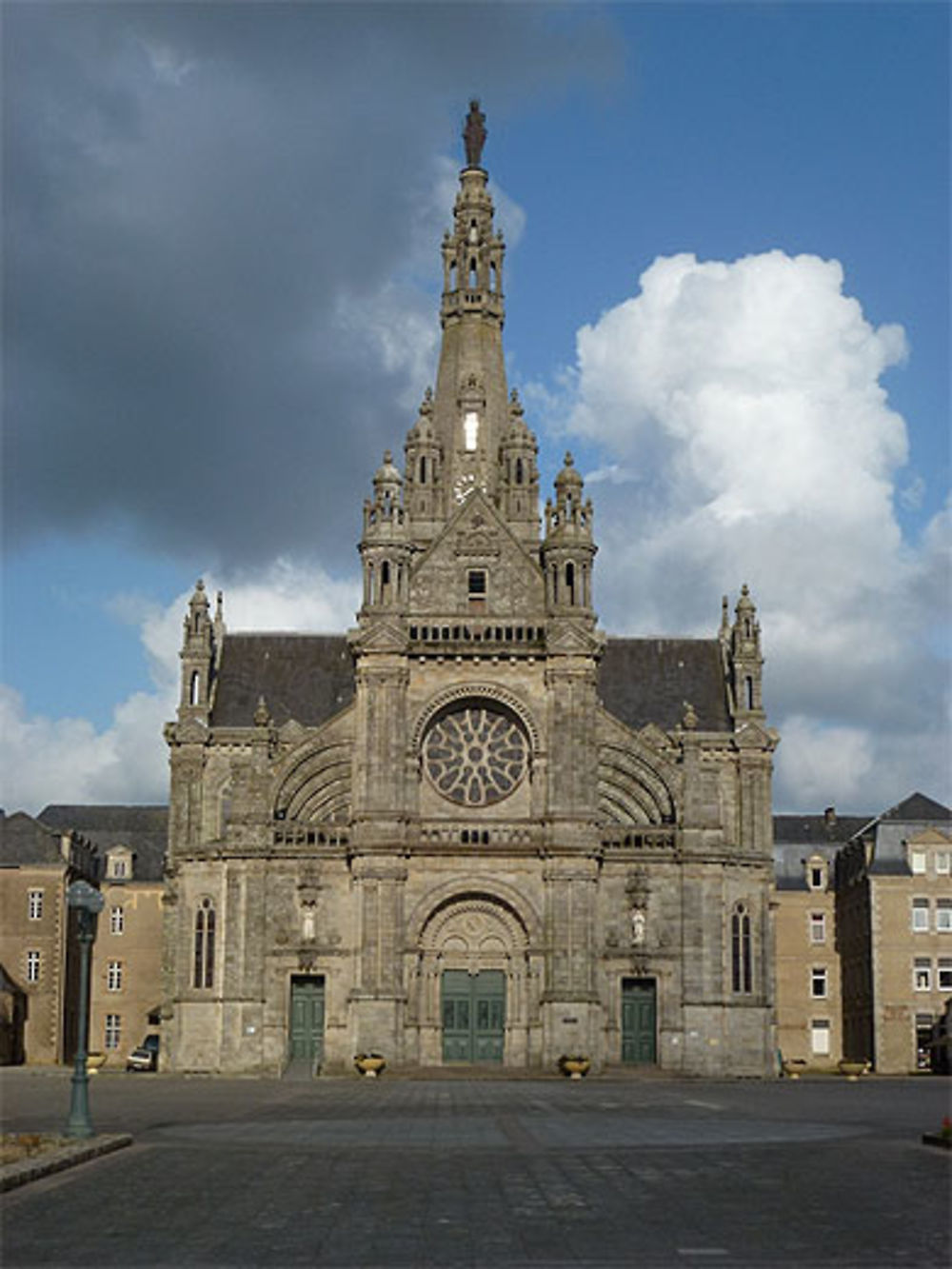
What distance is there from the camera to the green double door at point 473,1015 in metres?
61.0

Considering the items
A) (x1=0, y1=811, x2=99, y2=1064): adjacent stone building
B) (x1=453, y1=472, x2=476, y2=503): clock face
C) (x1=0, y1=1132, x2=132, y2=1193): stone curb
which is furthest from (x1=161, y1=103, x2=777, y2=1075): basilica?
(x1=0, y1=1132, x2=132, y2=1193): stone curb

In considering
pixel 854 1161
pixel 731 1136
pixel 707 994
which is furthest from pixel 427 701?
pixel 854 1161

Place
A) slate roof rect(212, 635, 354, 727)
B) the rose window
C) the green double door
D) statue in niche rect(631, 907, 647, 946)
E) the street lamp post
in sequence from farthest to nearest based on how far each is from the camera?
slate roof rect(212, 635, 354, 727)
the rose window
statue in niche rect(631, 907, 647, 946)
the green double door
the street lamp post

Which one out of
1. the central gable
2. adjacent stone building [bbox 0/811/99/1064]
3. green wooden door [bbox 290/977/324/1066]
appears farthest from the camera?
adjacent stone building [bbox 0/811/99/1064]

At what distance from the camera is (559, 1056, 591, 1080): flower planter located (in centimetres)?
5791

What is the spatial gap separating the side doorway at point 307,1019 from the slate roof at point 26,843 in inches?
984

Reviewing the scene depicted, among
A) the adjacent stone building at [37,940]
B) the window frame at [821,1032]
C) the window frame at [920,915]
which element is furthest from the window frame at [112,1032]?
the window frame at [920,915]

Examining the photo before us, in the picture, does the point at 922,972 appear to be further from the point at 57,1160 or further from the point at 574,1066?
the point at 57,1160

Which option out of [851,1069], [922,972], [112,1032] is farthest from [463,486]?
[112,1032]

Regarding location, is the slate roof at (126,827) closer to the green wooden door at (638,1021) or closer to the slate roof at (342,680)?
the slate roof at (342,680)

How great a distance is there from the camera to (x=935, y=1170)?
72.0 ft

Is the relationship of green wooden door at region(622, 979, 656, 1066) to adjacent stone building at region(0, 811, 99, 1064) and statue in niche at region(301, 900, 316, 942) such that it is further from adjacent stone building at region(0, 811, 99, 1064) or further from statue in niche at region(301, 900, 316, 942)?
adjacent stone building at region(0, 811, 99, 1064)

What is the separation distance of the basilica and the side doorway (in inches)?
2.9

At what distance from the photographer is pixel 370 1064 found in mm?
58188
